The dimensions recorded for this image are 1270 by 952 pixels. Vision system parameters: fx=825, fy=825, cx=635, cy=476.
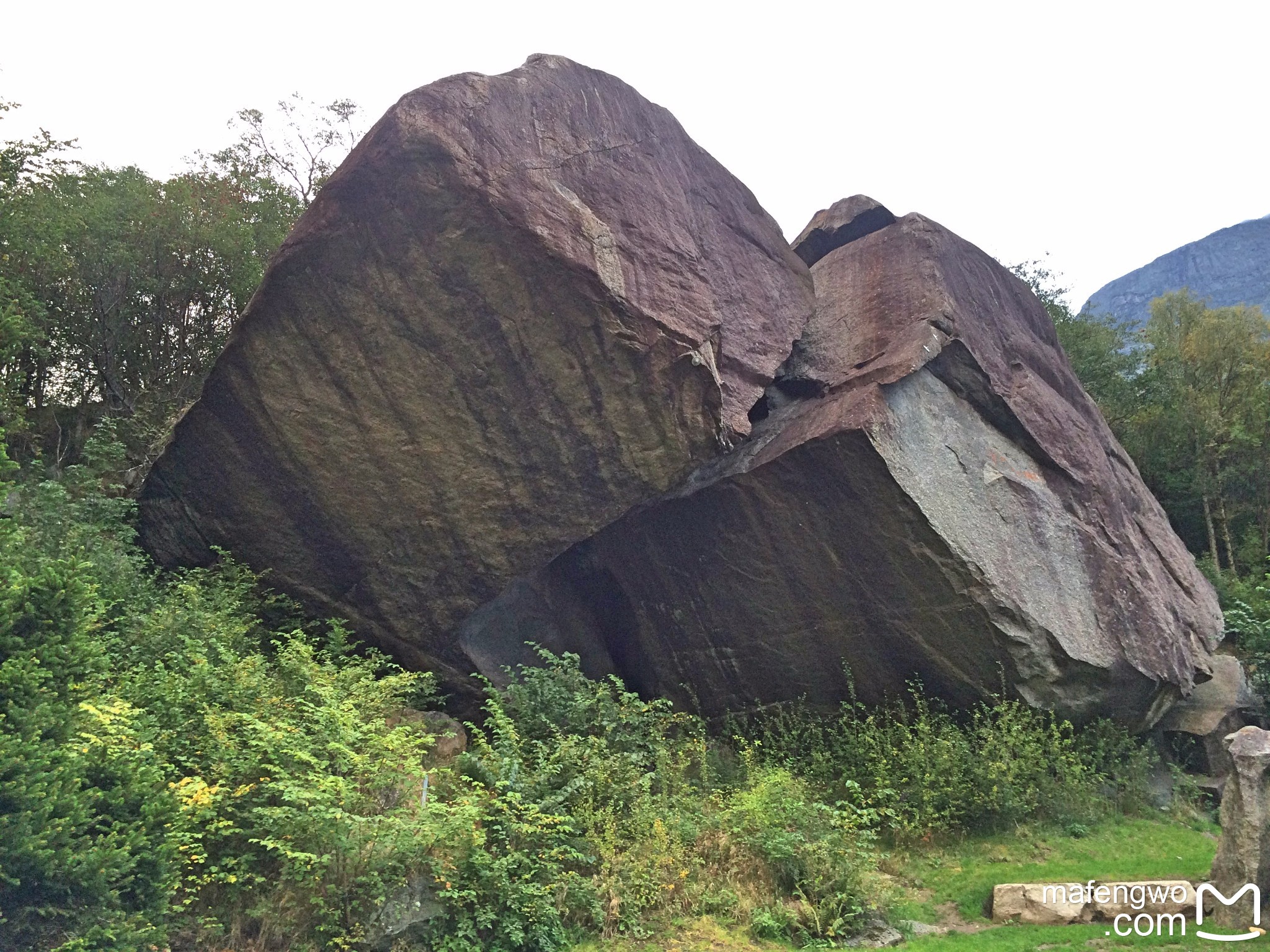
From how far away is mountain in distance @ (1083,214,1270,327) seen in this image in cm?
7256

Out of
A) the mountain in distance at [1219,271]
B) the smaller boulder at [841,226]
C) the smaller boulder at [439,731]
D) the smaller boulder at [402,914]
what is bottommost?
the smaller boulder at [402,914]

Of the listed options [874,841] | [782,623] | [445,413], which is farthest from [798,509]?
[445,413]

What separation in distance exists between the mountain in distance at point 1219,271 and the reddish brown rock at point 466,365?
70.0 metres

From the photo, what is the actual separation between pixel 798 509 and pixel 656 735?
3178 millimetres

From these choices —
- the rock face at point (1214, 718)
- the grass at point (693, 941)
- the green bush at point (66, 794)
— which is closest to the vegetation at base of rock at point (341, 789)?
the green bush at point (66, 794)

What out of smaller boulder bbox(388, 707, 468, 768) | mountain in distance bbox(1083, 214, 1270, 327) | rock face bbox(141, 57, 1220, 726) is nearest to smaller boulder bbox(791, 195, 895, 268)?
rock face bbox(141, 57, 1220, 726)

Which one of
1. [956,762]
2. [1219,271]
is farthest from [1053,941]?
[1219,271]

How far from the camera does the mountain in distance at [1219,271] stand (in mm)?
72562

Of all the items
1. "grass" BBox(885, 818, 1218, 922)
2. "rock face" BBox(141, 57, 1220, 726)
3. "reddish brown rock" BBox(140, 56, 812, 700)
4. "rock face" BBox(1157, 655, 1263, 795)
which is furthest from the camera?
"rock face" BBox(1157, 655, 1263, 795)

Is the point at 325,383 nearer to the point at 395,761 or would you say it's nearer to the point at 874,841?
the point at 395,761

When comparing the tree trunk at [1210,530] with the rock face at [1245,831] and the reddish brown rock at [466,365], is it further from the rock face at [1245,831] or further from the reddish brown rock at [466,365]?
the reddish brown rock at [466,365]

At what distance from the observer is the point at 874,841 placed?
873 centimetres

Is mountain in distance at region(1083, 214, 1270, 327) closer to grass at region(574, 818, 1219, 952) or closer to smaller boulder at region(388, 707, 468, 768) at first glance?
grass at region(574, 818, 1219, 952)

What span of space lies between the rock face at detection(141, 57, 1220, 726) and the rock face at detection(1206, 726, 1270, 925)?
2.73 m
